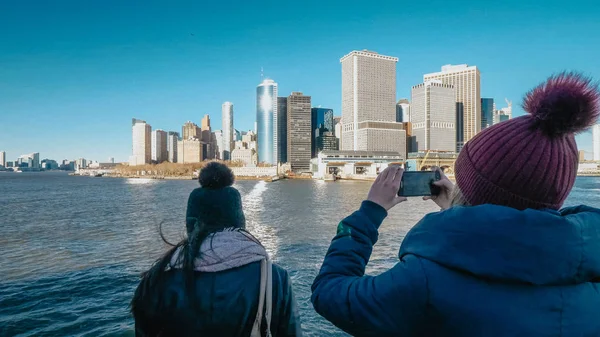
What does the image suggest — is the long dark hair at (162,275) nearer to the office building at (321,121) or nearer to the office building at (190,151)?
the office building at (321,121)

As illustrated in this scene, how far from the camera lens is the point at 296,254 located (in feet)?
38.9

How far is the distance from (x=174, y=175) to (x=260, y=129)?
5852 centimetres

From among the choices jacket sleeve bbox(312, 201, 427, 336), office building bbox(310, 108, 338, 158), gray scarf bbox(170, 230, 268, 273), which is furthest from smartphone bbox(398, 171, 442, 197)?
office building bbox(310, 108, 338, 158)

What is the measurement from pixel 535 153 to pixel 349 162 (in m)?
110

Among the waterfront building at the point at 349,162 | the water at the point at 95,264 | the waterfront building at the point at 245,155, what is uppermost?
the waterfront building at the point at 245,155

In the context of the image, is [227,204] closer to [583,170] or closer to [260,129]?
[583,170]

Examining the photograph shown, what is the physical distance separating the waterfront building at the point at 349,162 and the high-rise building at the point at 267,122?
2576 inches

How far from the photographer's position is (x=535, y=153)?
39.8 inches

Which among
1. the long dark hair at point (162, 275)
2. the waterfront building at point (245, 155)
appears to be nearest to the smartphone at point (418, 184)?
the long dark hair at point (162, 275)

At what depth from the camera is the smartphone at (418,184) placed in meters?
1.31

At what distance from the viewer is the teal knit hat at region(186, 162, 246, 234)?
1.87 m

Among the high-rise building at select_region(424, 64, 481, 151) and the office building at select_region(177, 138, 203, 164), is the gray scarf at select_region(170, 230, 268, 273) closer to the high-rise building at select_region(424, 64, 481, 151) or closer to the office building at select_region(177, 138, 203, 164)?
the office building at select_region(177, 138, 203, 164)

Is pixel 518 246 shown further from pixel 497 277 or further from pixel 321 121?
pixel 321 121

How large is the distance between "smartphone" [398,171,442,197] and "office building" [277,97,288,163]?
177m
